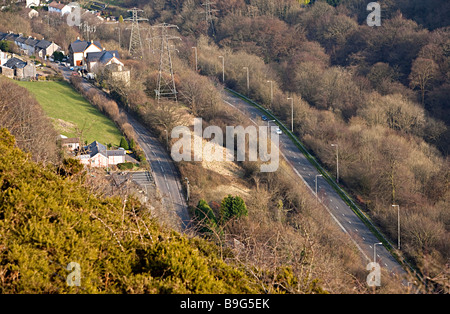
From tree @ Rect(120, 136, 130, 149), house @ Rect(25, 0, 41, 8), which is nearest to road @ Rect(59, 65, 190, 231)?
tree @ Rect(120, 136, 130, 149)

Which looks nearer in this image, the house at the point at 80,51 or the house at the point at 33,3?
the house at the point at 80,51

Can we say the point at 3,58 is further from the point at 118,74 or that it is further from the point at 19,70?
the point at 118,74

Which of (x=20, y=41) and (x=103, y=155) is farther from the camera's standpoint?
(x=20, y=41)

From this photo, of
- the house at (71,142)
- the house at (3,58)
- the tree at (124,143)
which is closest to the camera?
the house at (71,142)

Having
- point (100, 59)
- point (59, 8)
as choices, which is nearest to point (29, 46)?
point (100, 59)

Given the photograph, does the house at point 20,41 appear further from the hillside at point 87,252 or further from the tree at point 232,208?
the hillside at point 87,252

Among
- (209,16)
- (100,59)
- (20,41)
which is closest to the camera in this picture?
(100,59)

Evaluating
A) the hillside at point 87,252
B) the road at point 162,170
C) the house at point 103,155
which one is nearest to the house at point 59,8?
the road at point 162,170
